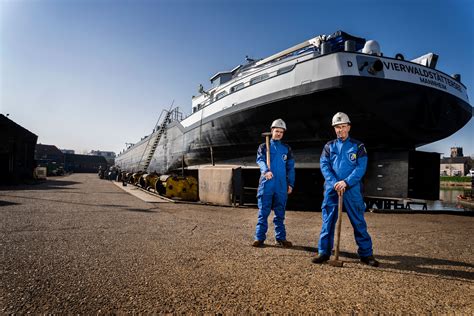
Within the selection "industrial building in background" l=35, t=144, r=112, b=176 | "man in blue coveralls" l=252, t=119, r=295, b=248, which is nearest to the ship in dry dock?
"man in blue coveralls" l=252, t=119, r=295, b=248

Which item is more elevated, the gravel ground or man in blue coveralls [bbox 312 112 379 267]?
man in blue coveralls [bbox 312 112 379 267]

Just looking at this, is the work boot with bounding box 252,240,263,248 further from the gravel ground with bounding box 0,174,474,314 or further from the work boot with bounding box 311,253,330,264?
the work boot with bounding box 311,253,330,264

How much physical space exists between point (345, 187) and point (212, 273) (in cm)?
178

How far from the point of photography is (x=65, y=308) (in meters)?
1.88

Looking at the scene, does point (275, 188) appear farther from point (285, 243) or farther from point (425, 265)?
point (425, 265)

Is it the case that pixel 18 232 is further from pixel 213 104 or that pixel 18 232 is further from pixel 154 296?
pixel 213 104

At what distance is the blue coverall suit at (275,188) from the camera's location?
3.85 metres

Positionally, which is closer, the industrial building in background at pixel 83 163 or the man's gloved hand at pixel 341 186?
the man's gloved hand at pixel 341 186

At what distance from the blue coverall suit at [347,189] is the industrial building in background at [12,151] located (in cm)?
2086

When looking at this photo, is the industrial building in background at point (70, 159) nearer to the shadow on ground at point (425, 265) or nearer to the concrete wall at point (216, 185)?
the concrete wall at point (216, 185)

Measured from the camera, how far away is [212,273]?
103 inches

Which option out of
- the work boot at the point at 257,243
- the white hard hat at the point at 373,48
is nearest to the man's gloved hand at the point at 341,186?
the work boot at the point at 257,243

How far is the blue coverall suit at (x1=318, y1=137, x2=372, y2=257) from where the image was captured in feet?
10.2

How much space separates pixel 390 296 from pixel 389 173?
Result: 19.3 ft
